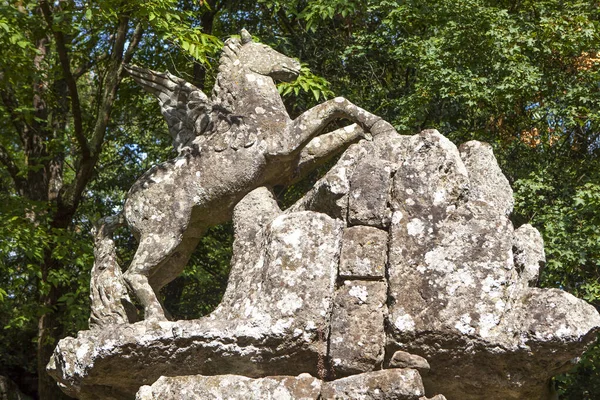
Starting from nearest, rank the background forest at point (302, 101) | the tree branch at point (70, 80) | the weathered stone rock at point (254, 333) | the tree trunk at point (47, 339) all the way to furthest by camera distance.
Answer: the weathered stone rock at point (254, 333) < the background forest at point (302, 101) < the tree branch at point (70, 80) < the tree trunk at point (47, 339)

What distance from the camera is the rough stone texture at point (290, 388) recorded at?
14.7 feet

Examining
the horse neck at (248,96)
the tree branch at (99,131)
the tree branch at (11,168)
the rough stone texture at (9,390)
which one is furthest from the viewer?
the tree branch at (11,168)

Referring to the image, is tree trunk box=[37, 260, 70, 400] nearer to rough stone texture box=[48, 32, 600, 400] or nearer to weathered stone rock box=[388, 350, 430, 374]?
rough stone texture box=[48, 32, 600, 400]

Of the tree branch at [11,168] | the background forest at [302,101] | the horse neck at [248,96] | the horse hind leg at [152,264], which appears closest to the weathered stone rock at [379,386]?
the horse hind leg at [152,264]

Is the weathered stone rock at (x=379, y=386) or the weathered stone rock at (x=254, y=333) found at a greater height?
the weathered stone rock at (x=254, y=333)

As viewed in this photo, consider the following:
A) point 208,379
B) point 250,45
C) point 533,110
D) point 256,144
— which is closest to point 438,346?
point 208,379

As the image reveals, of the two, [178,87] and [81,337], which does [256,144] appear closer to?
[178,87]

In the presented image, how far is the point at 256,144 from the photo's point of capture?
578 centimetres

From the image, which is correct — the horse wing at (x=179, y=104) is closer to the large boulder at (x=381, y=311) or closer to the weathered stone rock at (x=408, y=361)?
the large boulder at (x=381, y=311)

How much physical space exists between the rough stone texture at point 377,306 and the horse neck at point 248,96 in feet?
2.36

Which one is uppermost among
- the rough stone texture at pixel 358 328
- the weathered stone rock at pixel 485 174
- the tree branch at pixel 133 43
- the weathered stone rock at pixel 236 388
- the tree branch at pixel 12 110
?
the tree branch at pixel 133 43

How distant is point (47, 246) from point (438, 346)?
261 inches

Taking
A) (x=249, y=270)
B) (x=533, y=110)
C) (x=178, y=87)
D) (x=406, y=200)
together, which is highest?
(x=533, y=110)

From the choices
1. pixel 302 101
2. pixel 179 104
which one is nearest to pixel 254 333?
pixel 179 104
